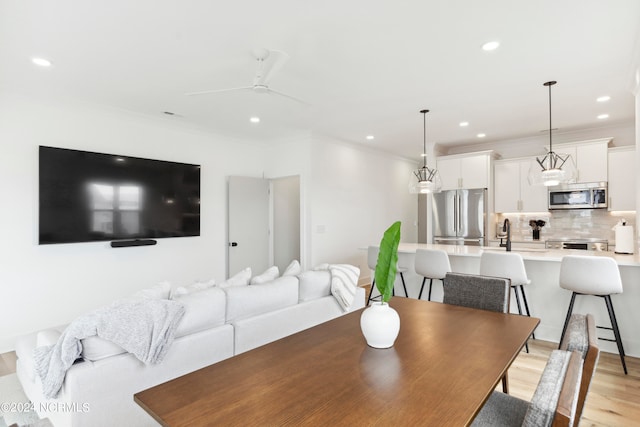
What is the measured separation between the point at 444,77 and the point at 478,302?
2256 millimetres

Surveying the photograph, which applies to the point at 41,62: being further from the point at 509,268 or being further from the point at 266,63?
the point at 509,268

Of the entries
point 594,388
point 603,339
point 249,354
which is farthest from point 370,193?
point 249,354

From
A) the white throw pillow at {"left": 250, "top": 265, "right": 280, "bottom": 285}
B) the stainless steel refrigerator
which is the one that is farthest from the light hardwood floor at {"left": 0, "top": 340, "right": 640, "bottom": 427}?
the stainless steel refrigerator

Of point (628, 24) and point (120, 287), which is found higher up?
point (628, 24)

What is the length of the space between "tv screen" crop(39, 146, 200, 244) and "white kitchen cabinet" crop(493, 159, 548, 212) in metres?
5.07

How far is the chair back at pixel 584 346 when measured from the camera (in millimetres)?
1017

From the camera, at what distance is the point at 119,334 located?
1683mm

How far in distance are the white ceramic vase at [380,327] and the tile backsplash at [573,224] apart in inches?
222

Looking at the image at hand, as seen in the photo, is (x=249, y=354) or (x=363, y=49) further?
(x=363, y=49)

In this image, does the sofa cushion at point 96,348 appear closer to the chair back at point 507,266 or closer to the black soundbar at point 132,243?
the black soundbar at point 132,243

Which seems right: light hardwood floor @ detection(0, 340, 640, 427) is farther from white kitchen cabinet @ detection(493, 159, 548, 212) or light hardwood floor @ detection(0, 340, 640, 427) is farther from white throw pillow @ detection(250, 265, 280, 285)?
white kitchen cabinet @ detection(493, 159, 548, 212)

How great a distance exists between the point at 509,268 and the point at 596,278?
66 cm

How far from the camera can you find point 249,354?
1.39 meters

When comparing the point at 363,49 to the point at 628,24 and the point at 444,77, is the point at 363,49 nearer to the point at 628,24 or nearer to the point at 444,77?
the point at 444,77
